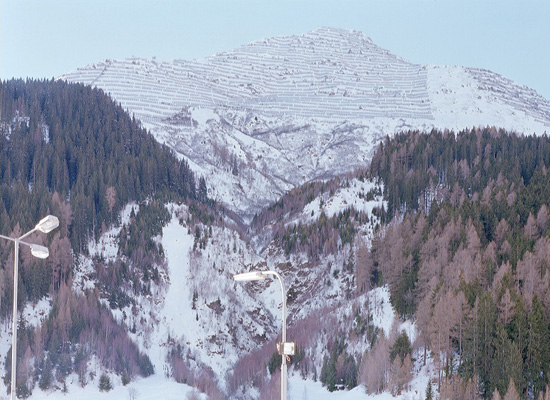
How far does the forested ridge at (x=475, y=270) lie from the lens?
108500 mm

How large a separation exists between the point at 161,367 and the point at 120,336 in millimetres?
7771

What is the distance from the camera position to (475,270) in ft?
433

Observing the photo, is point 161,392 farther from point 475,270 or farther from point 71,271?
point 475,270

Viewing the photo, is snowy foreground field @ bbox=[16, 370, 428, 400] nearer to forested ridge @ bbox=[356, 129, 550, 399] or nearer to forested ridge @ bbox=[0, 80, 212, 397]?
forested ridge @ bbox=[0, 80, 212, 397]

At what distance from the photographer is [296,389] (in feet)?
458

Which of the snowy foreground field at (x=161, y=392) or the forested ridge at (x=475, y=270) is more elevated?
the forested ridge at (x=475, y=270)

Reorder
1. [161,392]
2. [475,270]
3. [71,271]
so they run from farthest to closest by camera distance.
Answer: [71,271]
[161,392]
[475,270]

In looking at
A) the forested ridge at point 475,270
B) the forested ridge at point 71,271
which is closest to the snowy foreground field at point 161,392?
the forested ridge at point 71,271

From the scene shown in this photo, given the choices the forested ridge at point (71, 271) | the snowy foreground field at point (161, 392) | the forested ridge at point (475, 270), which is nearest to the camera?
the forested ridge at point (475, 270)

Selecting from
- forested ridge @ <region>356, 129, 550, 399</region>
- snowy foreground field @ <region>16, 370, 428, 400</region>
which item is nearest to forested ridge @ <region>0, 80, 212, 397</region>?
snowy foreground field @ <region>16, 370, 428, 400</region>

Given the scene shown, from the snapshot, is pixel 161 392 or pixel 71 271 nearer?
pixel 161 392

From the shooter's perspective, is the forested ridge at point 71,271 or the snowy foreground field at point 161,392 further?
the forested ridge at point 71,271

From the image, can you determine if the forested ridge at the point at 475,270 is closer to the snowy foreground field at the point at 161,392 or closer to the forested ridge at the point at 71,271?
the snowy foreground field at the point at 161,392

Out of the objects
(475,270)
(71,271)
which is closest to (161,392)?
(71,271)
